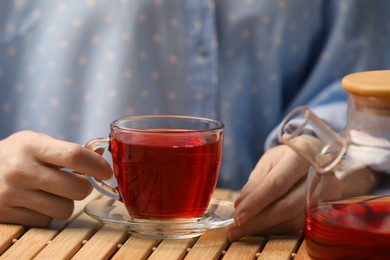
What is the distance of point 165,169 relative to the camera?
682mm

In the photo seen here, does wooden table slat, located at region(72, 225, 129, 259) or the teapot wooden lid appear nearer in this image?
the teapot wooden lid

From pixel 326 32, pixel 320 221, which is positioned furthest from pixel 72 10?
pixel 320 221

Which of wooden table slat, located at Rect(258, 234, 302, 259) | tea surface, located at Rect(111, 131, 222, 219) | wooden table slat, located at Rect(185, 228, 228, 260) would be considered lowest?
wooden table slat, located at Rect(258, 234, 302, 259)

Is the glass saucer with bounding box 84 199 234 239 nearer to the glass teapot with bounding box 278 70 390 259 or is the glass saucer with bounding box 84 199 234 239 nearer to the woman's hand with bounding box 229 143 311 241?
the woman's hand with bounding box 229 143 311 241

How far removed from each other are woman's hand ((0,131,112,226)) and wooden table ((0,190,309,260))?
0.5 inches

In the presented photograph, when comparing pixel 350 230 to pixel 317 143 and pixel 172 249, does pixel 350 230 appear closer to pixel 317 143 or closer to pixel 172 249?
pixel 317 143

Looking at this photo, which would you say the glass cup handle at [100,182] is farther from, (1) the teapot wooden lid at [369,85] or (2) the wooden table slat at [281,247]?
(1) the teapot wooden lid at [369,85]

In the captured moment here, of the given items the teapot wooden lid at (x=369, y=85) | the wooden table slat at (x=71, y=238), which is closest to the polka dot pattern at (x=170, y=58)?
the wooden table slat at (x=71, y=238)

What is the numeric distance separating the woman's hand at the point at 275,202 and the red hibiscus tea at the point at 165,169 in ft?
0.13

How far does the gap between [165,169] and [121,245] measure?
0.30ft

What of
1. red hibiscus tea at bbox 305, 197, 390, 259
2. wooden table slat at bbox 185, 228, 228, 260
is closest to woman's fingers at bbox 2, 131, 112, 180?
wooden table slat at bbox 185, 228, 228, 260

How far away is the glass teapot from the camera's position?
0.58 meters

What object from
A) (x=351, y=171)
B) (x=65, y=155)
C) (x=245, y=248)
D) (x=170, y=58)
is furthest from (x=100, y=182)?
(x=170, y=58)

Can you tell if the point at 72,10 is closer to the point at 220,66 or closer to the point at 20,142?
the point at 220,66
